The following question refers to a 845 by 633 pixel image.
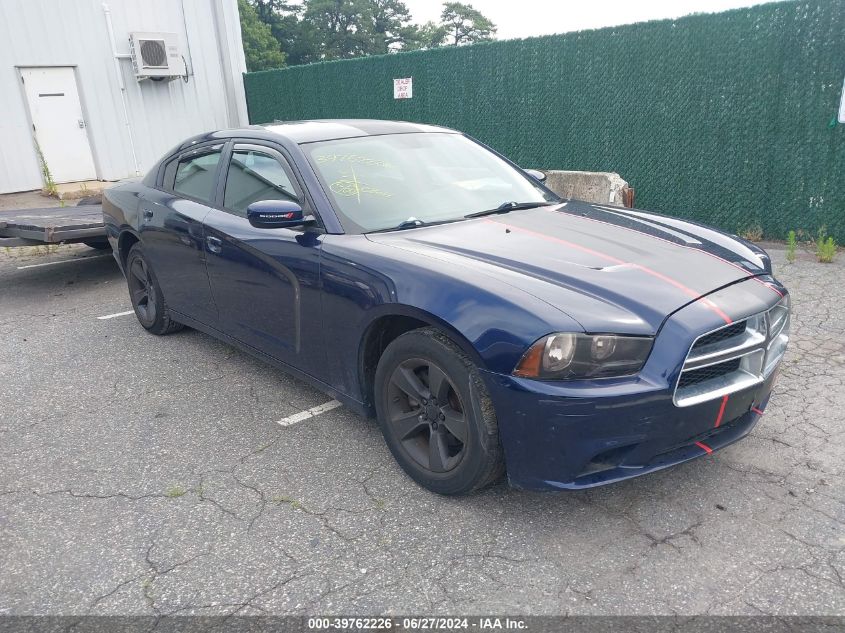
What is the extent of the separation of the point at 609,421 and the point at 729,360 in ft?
1.99

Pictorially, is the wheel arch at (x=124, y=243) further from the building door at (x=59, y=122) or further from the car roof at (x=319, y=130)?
the building door at (x=59, y=122)

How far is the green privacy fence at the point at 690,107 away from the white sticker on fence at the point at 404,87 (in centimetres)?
57

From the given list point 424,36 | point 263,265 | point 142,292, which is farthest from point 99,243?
point 424,36

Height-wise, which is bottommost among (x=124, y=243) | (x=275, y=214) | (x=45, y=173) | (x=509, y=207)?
(x=45, y=173)

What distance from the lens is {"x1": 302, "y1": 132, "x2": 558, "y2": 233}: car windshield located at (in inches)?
132

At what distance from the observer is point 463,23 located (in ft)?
191

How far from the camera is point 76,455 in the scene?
3.38 m

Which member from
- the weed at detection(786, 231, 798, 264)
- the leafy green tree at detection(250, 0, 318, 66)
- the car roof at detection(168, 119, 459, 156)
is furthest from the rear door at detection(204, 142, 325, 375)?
the leafy green tree at detection(250, 0, 318, 66)

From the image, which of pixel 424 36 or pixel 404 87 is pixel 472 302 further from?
pixel 424 36

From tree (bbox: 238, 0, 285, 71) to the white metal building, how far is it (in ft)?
107

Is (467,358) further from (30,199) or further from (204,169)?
(30,199)

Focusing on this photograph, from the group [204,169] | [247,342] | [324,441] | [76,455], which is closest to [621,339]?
[324,441]

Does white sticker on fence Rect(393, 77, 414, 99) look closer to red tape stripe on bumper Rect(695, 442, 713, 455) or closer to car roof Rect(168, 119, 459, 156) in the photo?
car roof Rect(168, 119, 459, 156)

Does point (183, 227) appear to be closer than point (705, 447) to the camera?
No
